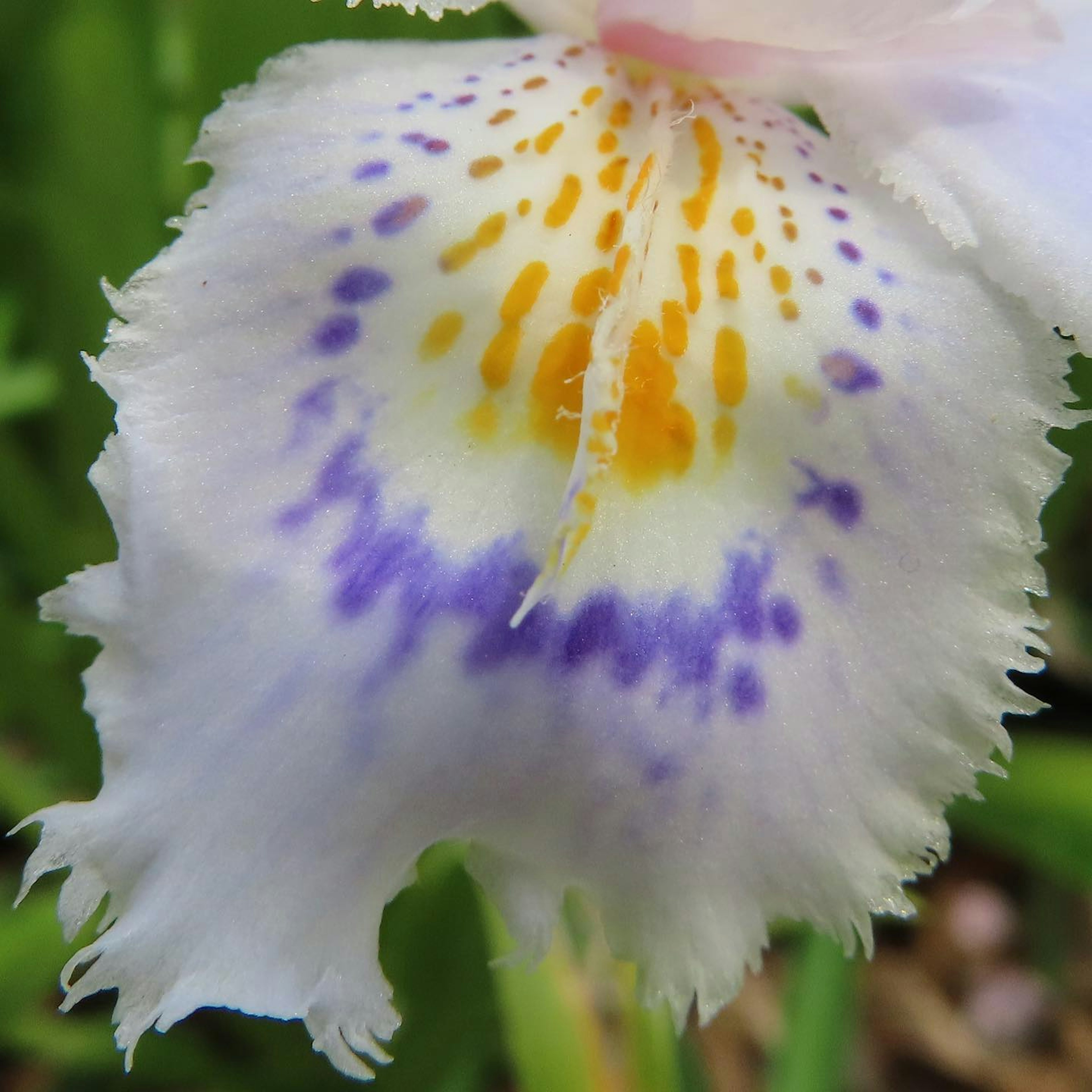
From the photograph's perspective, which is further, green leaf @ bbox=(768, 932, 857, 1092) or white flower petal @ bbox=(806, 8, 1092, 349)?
green leaf @ bbox=(768, 932, 857, 1092)

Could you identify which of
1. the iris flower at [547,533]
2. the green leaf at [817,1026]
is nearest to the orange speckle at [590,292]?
the iris flower at [547,533]

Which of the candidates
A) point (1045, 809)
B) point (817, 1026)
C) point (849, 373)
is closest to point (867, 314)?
point (849, 373)

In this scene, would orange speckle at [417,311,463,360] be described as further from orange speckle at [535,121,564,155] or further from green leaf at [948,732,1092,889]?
green leaf at [948,732,1092,889]

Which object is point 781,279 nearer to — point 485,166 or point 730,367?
point 730,367

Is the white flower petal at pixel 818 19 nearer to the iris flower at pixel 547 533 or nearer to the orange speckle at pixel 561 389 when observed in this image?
the iris flower at pixel 547 533

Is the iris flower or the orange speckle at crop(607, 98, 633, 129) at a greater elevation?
the orange speckle at crop(607, 98, 633, 129)

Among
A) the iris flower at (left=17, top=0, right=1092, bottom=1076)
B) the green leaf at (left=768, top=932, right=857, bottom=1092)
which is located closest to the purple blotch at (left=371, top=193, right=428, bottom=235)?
the iris flower at (left=17, top=0, right=1092, bottom=1076)
